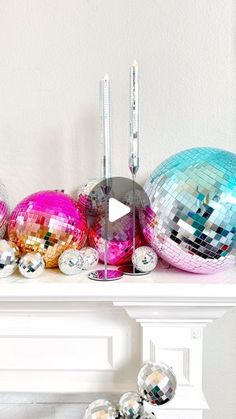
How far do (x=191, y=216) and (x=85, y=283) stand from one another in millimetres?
215

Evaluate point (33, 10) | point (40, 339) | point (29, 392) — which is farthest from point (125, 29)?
point (29, 392)

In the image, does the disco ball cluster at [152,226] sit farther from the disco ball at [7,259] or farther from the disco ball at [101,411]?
the disco ball at [101,411]

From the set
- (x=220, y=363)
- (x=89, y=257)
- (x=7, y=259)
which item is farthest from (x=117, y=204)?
(x=220, y=363)

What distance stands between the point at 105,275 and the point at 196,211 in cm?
20

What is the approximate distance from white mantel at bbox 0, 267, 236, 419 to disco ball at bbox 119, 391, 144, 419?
0.29 feet

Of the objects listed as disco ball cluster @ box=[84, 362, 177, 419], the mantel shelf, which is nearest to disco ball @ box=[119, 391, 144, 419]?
disco ball cluster @ box=[84, 362, 177, 419]

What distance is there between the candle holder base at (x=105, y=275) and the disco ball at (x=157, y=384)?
0.53 feet

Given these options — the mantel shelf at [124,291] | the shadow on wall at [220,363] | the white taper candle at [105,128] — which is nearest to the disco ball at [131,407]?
the mantel shelf at [124,291]

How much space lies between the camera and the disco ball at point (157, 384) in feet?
2.22

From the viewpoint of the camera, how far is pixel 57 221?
0.76m

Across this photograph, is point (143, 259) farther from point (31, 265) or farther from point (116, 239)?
point (31, 265)

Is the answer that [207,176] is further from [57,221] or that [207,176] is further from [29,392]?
[29,392]

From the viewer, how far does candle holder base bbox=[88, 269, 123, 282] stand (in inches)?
28.8

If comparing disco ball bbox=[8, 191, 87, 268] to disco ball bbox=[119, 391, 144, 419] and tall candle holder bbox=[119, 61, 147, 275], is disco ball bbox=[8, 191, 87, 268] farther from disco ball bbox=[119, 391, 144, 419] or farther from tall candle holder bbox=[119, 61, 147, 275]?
disco ball bbox=[119, 391, 144, 419]
